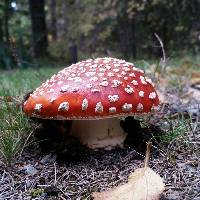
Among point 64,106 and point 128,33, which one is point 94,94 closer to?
point 64,106

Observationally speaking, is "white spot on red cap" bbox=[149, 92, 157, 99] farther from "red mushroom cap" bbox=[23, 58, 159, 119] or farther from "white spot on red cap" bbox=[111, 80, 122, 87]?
"white spot on red cap" bbox=[111, 80, 122, 87]

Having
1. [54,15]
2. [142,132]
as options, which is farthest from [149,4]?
[54,15]

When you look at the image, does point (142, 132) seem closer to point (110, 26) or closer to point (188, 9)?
point (188, 9)

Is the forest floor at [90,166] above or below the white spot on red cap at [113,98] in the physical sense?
below

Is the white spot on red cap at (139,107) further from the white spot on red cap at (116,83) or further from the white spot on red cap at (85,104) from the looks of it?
the white spot on red cap at (85,104)

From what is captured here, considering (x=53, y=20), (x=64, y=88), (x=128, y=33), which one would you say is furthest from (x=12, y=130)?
(x=53, y=20)

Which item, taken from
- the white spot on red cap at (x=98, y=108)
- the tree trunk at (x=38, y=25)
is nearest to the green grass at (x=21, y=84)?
the white spot on red cap at (x=98, y=108)

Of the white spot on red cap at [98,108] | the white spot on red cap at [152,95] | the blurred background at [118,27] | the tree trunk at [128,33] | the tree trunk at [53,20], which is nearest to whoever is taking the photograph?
the white spot on red cap at [98,108]
